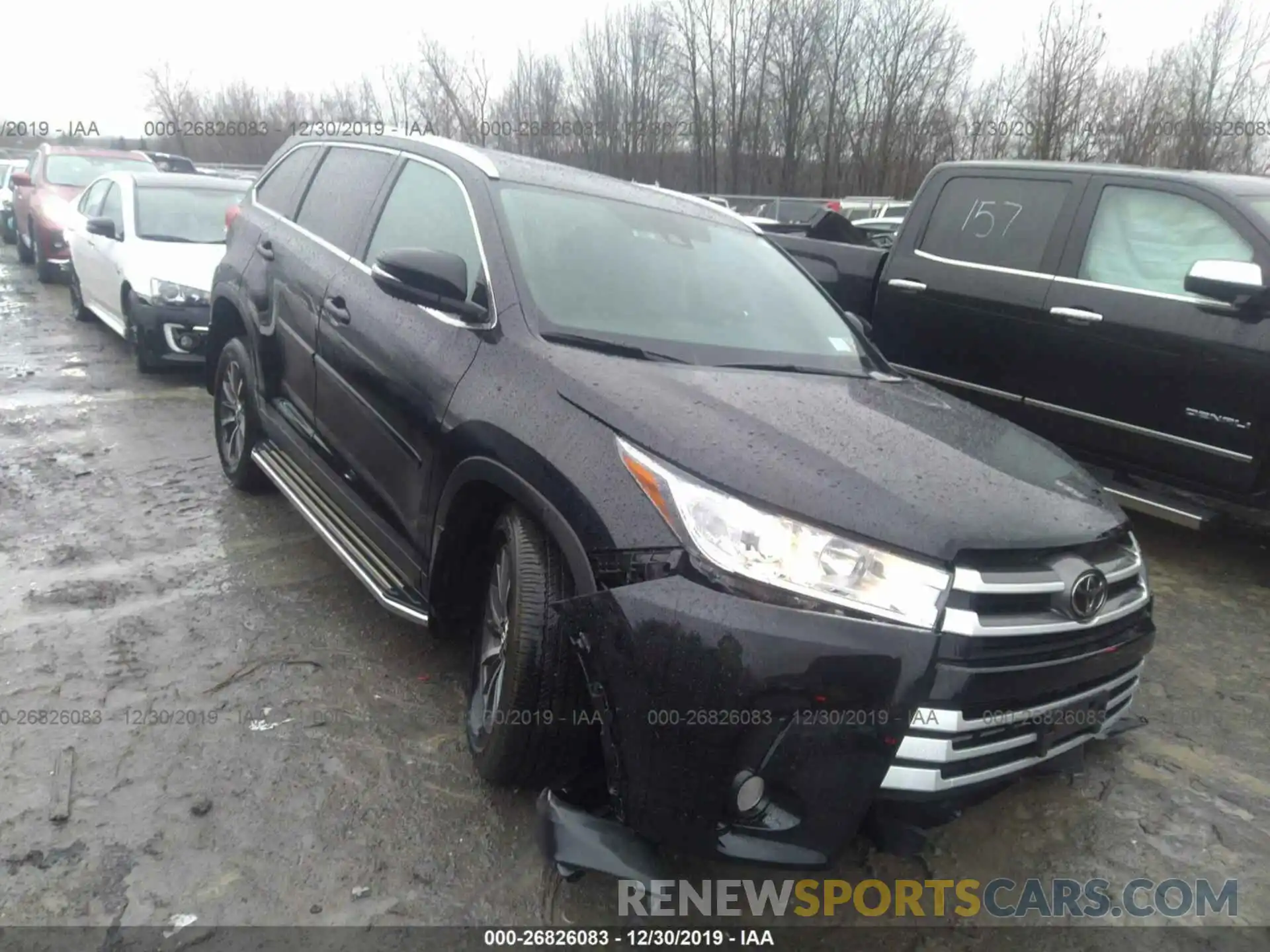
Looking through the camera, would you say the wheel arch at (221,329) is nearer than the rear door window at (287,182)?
No

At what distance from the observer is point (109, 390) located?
763 cm

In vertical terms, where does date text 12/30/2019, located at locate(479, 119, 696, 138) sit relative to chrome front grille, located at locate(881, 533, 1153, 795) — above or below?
above

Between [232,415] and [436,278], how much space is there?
107 inches

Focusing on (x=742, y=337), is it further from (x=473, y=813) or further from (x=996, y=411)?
(x=996, y=411)

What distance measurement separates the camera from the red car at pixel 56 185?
13539 millimetres

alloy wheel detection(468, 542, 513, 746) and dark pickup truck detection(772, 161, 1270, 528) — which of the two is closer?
alloy wheel detection(468, 542, 513, 746)

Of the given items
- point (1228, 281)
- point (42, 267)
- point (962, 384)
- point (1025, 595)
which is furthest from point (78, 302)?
point (1025, 595)

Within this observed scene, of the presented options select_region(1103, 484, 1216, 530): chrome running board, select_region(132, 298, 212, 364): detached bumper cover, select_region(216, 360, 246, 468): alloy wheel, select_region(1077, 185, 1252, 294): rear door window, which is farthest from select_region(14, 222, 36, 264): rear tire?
select_region(1103, 484, 1216, 530): chrome running board

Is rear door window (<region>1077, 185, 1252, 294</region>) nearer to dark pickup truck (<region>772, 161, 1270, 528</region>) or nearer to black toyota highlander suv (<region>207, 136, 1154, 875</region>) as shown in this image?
dark pickup truck (<region>772, 161, 1270, 528</region>)

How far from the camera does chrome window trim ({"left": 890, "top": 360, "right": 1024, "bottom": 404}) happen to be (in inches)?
216

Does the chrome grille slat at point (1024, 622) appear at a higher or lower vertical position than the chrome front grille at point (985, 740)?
higher

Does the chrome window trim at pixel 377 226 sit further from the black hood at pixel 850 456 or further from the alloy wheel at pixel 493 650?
the alloy wheel at pixel 493 650

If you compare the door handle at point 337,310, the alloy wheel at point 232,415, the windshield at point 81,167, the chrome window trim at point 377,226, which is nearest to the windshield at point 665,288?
the chrome window trim at point 377,226

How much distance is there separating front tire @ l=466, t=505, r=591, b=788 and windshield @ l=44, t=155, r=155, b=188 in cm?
1344
